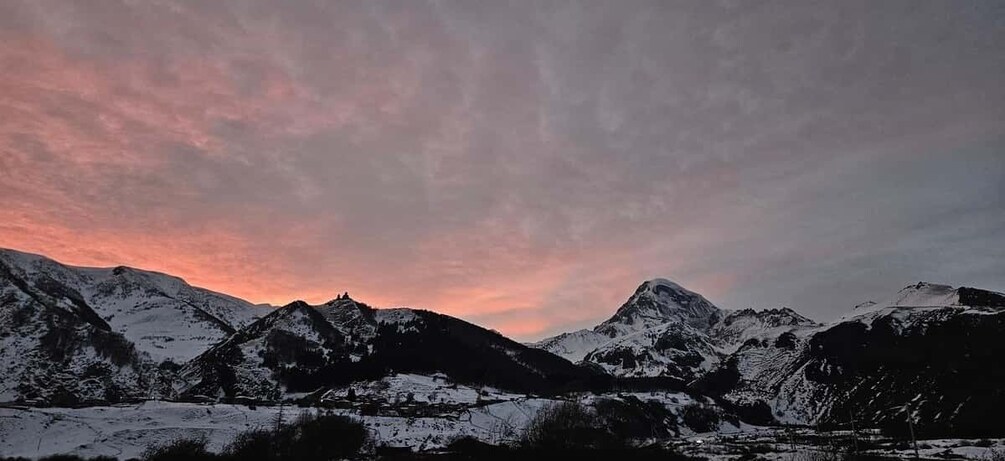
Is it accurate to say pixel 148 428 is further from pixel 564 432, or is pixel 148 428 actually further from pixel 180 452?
pixel 564 432

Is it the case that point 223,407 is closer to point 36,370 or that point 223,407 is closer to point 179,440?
point 179,440

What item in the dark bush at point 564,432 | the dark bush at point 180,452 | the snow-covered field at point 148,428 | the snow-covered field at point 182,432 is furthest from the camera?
the dark bush at point 564,432

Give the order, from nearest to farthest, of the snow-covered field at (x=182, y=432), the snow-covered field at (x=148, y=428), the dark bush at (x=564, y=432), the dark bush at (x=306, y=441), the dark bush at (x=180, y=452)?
the dark bush at (x=180, y=452), the snow-covered field at (x=182, y=432), the snow-covered field at (x=148, y=428), the dark bush at (x=306, y=441), the dark bush at (x=564, y=432)

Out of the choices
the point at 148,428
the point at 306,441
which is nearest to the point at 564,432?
the point at 306,441

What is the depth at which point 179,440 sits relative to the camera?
105 meters

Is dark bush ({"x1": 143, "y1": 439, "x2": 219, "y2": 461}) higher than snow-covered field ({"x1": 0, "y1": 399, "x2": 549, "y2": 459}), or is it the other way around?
snow-covered field ({"x1": 0, "y1": 399, "x2": 549, "y2": 459})

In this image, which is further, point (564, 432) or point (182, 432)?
point (564, 432)

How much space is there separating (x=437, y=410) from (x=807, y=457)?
95452mm

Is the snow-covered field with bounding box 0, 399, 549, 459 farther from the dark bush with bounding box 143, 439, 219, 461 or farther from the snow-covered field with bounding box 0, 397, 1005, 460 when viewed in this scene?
the dark bush with bounding box 143, 439, 219, 461

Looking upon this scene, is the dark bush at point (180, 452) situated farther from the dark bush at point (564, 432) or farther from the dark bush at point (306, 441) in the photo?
the dark bush at point (564, 432)

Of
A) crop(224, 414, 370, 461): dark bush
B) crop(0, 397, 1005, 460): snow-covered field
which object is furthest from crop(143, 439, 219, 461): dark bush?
crop(224, 414, 370, 461): dark bush

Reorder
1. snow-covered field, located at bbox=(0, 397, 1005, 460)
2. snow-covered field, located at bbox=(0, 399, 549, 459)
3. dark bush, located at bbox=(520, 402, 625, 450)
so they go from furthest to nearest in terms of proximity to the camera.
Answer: dark bush, located at bbox=(520, 402, 625, 450), snow-covered field, located at bbox=(0, 399, 549, 459), snow-covered field, located at bbox=(0, 397, 1005, 460)

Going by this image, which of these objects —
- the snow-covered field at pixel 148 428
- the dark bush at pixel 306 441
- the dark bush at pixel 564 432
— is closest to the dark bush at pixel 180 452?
the snow-covered field at pixel 148 428

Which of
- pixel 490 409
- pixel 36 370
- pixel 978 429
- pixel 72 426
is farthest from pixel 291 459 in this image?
pixel 36 370
